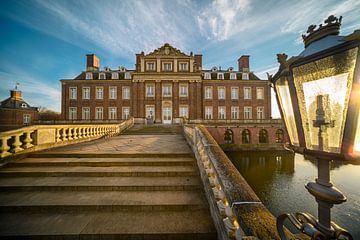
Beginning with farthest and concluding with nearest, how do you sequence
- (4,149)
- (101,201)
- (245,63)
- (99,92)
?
(245,63) < (99,92) < (4,149) < (101,201)

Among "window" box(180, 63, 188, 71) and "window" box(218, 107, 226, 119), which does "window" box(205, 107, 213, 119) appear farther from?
"window" box(180, 63, 188, 71)

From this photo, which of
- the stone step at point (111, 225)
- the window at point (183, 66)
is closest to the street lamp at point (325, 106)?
the stone step at point (111, 225)

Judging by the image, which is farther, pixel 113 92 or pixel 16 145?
pixel 113 92

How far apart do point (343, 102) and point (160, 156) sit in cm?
422

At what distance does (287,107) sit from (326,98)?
1.07 feet

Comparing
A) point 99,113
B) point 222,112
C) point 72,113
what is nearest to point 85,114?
point 72,113

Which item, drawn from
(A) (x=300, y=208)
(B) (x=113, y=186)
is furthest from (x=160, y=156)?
(A) (x=300, y=208)

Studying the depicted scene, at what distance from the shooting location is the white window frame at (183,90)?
22483 millimetres

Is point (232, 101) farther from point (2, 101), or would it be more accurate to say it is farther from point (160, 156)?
point (2, 101)

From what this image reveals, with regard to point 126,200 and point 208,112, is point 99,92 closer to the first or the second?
point 208,112

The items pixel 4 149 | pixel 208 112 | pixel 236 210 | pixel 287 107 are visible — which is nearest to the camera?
pixel 287 107

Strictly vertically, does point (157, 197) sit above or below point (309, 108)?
below

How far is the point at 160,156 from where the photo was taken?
457 cm

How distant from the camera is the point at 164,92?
22328mm
